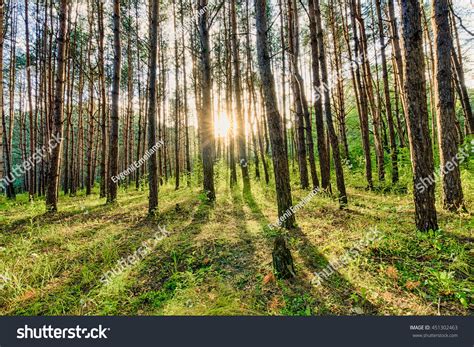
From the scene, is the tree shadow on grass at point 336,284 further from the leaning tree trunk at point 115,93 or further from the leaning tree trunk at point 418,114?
the leaning tree trunk at point 115,93

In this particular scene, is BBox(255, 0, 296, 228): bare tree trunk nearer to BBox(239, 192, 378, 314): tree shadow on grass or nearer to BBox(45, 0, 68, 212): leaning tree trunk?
BBox(239, 192, 378, 314): tree shadow on grass

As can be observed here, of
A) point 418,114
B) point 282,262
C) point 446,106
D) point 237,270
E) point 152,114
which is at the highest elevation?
point 152,114

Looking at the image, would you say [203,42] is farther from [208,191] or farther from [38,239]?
[38,239]

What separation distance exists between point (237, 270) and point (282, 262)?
2.09 feet

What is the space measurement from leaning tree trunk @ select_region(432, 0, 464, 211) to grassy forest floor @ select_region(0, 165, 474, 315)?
20.1 inches

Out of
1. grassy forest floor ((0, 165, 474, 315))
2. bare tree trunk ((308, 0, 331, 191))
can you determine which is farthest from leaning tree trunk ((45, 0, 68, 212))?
bare tree trunk ((308, 0, 331, 191))

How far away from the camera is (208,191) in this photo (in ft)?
26.1

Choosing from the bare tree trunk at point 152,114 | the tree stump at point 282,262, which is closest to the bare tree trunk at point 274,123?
the tree stump at point 282,262

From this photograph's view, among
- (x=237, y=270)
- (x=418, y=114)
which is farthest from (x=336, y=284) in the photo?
(x=418, y=114)

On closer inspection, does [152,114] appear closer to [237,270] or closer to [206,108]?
[206,108]

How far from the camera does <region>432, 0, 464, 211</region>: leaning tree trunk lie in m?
4.97

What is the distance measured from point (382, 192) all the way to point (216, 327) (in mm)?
8285

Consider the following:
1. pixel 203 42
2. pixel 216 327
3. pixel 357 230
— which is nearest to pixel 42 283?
pixel 216 327

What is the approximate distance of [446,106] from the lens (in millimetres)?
5027
